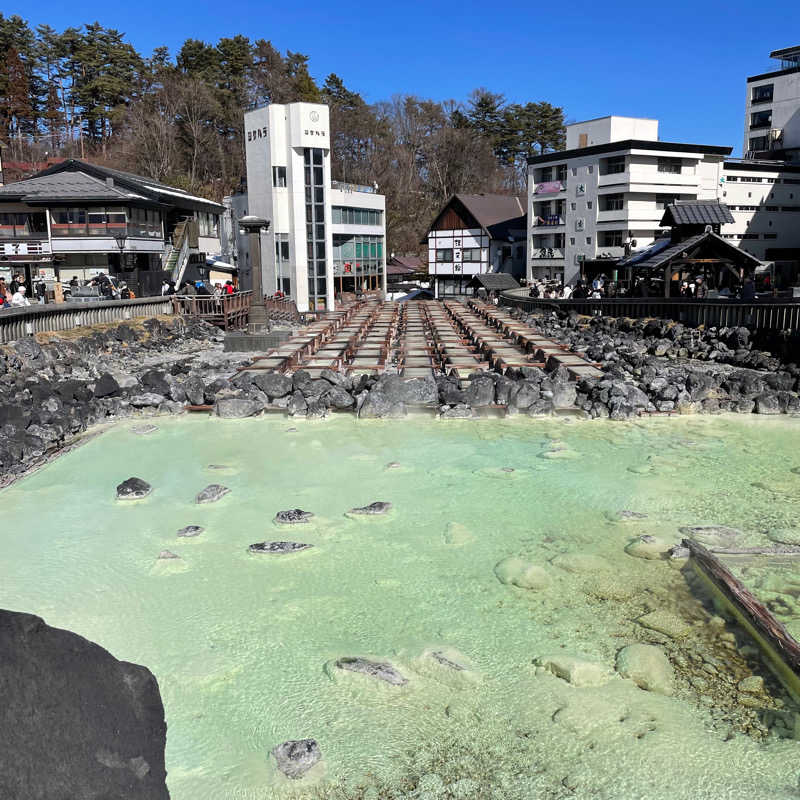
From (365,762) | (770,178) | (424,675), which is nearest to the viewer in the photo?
(365,762)

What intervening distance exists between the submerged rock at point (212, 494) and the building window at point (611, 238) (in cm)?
4562

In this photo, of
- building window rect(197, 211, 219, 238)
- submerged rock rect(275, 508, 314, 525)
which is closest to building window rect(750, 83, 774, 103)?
building window rect(197, 211, 219, 238)

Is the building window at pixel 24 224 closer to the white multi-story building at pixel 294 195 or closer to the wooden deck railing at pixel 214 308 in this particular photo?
the wooden deck railing at pixel 214 308

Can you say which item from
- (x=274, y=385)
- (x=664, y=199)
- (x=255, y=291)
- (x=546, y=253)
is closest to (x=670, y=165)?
(x=664, y=199)

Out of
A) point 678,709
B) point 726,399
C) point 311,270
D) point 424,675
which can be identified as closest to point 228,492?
point 424,675

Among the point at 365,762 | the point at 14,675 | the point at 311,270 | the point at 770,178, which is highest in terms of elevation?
the point at 770,178

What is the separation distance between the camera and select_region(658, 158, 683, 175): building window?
163 feet

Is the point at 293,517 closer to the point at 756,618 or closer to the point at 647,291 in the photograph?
the point at 756,618

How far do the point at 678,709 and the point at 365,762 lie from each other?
239cm

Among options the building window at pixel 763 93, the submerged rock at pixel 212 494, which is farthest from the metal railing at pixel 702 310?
the building window at pixel 763 93

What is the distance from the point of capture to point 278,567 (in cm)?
784

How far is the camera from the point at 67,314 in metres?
24.4

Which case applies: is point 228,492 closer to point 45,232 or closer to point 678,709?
point 678,709

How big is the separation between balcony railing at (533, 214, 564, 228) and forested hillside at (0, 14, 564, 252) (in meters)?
22.9
